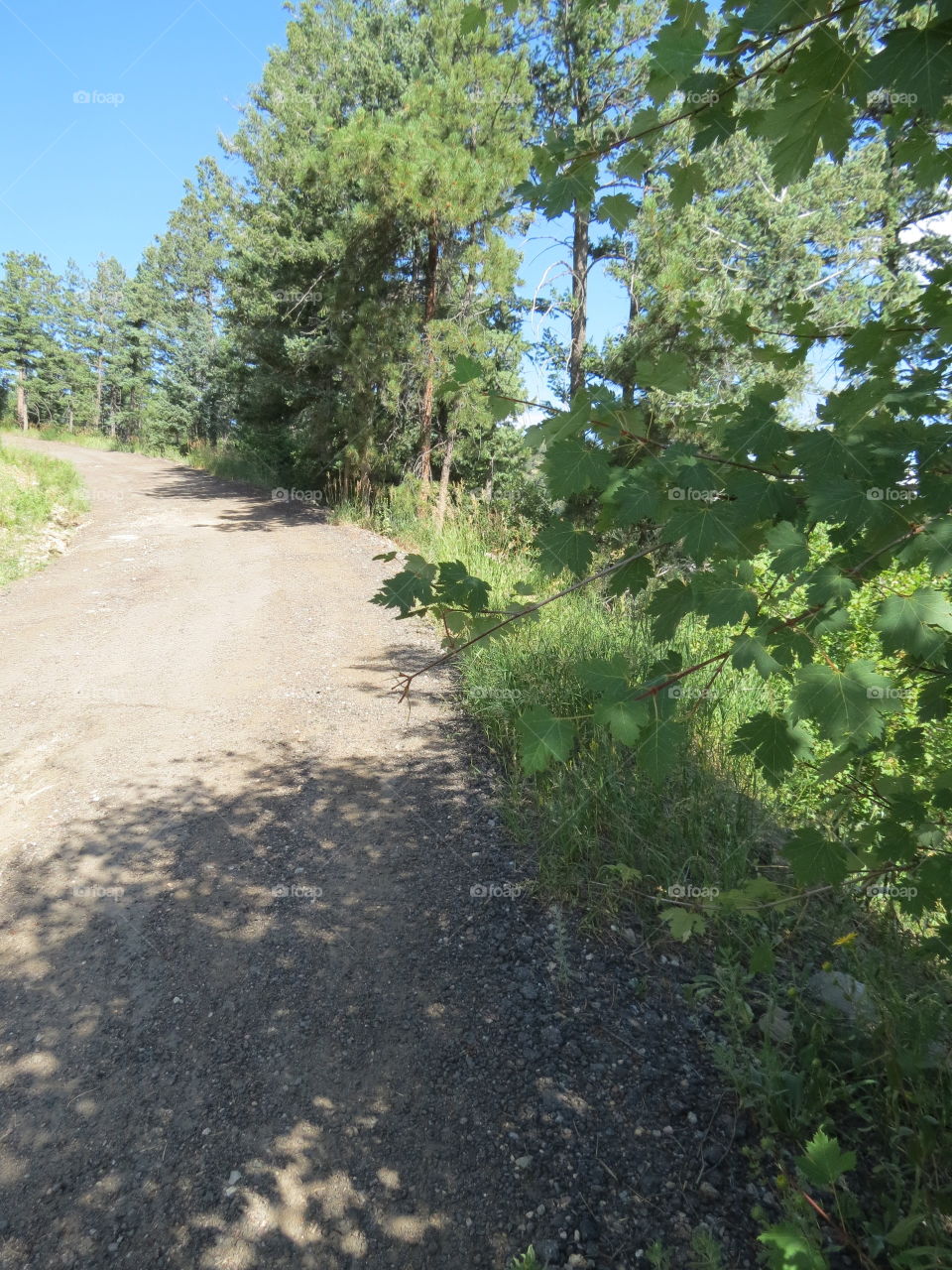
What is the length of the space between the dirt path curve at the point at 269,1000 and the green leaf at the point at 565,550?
186 centimetres

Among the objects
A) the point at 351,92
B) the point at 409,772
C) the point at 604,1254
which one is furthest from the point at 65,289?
the point at 604,1254

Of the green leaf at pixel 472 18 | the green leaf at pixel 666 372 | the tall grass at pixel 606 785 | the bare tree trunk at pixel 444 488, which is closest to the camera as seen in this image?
the green leaf at pixel 472 18

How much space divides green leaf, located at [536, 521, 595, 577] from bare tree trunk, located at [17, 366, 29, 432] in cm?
4591

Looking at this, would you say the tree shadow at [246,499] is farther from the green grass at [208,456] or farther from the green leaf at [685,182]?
the green leaf at [685,182]

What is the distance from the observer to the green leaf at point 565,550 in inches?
69.6

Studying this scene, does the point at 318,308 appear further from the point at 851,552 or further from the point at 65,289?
the point at 65,289

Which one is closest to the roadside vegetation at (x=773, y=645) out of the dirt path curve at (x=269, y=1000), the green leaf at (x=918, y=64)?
the green leaf at (x=918, y=64)

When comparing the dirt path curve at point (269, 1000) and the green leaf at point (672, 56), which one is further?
the dirt path curve at point (269, 1000)

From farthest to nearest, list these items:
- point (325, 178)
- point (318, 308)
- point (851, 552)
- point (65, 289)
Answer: point (65, 289)
point (318, 308)
point (325, 178)
point (851, 552)

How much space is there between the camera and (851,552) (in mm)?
1725

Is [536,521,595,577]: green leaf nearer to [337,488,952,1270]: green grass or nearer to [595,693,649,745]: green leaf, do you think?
[337,488,952,1270]: green grass

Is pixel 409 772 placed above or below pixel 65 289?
below

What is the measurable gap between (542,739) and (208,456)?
25524 millimetres

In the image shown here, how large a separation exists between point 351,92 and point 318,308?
714 cm
